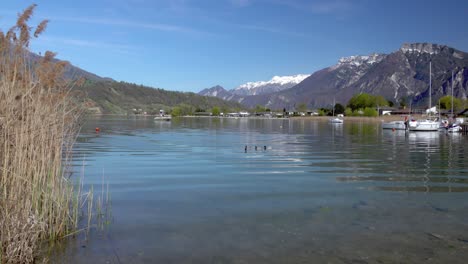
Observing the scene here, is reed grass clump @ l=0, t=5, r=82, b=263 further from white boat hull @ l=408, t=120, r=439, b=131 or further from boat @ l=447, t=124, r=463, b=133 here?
boat @ l=447, t=124, r=463, b=133

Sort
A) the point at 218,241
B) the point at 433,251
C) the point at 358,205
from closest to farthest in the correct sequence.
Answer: the point at 433,251
the point at 218,241
the point at 358,205

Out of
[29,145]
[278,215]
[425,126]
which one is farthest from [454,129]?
[29,145]

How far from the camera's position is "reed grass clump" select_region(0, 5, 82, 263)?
24.2 feet

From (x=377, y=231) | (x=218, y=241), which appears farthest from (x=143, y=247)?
(x=377, y=231)

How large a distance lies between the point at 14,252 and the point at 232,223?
17.6ft

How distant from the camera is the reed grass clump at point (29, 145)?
7.38 m

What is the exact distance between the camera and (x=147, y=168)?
21406 millimetres

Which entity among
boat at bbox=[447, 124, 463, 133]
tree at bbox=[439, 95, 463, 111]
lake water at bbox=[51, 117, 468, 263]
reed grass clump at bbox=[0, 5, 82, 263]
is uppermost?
tree at bbox=[439, 95, 463, 111]

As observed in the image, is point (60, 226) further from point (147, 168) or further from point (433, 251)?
point (147, 168)

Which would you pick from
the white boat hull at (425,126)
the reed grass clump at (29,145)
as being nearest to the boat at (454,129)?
the white boat hull at (425,126)

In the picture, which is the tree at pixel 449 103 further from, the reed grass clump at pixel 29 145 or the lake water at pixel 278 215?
the reed grass clump at pixel 29 145

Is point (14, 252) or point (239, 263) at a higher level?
point (14, 252)

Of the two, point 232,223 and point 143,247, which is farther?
point 232,223

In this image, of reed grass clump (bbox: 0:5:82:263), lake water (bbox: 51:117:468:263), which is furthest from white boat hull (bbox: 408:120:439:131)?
reed grass clump (bbox: 0:5:82:263)
